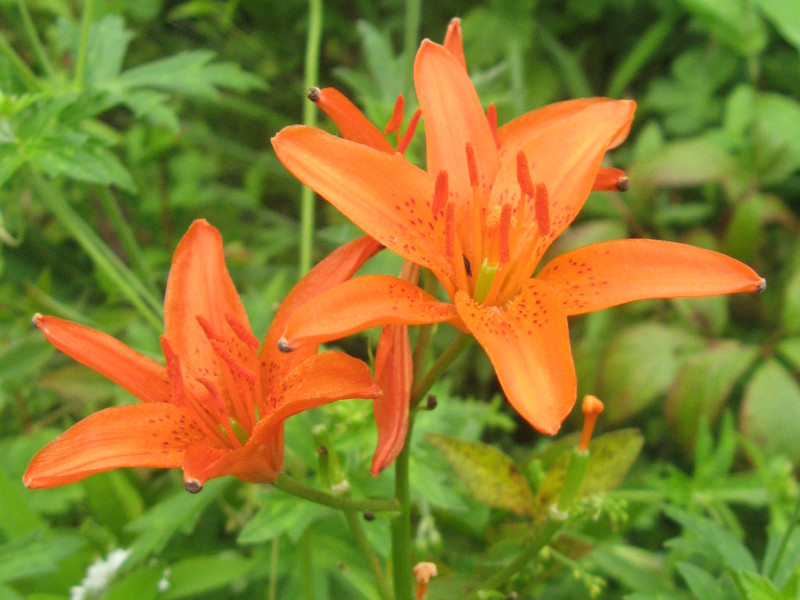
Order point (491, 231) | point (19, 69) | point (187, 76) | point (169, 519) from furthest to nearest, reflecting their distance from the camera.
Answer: point (187, 76), point (19, 69), point (169, 519), point (491, 231)

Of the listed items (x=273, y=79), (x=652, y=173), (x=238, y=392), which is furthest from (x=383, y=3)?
(x=238, y=392)

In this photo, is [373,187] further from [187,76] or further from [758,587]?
[187,76]

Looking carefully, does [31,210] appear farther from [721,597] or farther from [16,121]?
[721,597]

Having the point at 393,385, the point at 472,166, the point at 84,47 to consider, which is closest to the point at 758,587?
the point at 393,385

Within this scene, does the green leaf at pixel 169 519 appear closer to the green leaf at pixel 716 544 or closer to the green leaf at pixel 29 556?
the green leaf at pixel 29 556

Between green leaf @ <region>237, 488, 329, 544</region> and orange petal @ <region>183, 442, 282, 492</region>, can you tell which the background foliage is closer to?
green leaf @ <region>237, 488, 329, 544</region>

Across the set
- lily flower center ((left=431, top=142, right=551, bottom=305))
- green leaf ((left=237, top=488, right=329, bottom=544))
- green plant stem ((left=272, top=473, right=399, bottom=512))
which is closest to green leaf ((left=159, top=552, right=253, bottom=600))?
green leaf ((left=237, top=488, right=329, bottom=544))
